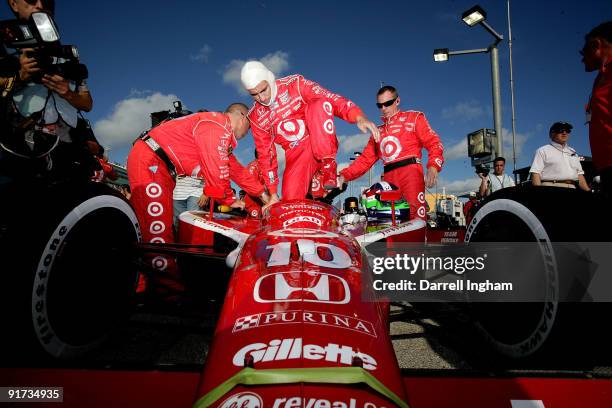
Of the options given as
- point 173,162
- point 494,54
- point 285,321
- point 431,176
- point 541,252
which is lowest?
point 285,321

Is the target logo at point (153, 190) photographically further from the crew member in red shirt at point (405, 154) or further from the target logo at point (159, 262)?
the crew member in red shirt at point (405, 154)

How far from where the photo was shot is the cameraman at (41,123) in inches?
77.6

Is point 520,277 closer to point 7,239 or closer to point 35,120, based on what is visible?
point 7,239

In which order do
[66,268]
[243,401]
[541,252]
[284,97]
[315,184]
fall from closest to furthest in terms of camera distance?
[243,401] < [541,252] < [66,268] < [284,97] < [315,184]

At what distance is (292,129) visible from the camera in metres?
3.71

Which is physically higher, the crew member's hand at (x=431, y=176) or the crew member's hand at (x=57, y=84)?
the crew member's hand at (x=57, y=84)

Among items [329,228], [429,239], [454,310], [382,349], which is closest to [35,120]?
[329,228]

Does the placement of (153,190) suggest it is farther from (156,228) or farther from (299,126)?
(299,126)

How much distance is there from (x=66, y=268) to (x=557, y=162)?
6.38 meters

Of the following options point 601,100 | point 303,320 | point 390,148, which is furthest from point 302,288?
point 390,148

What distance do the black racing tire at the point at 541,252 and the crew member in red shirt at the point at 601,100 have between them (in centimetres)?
136

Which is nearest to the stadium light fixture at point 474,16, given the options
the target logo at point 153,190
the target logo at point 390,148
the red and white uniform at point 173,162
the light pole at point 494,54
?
the light pole at point 494,54

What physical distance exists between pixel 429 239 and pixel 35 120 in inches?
224

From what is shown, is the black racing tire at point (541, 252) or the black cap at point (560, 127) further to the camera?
the black cap at point (560, 127)
